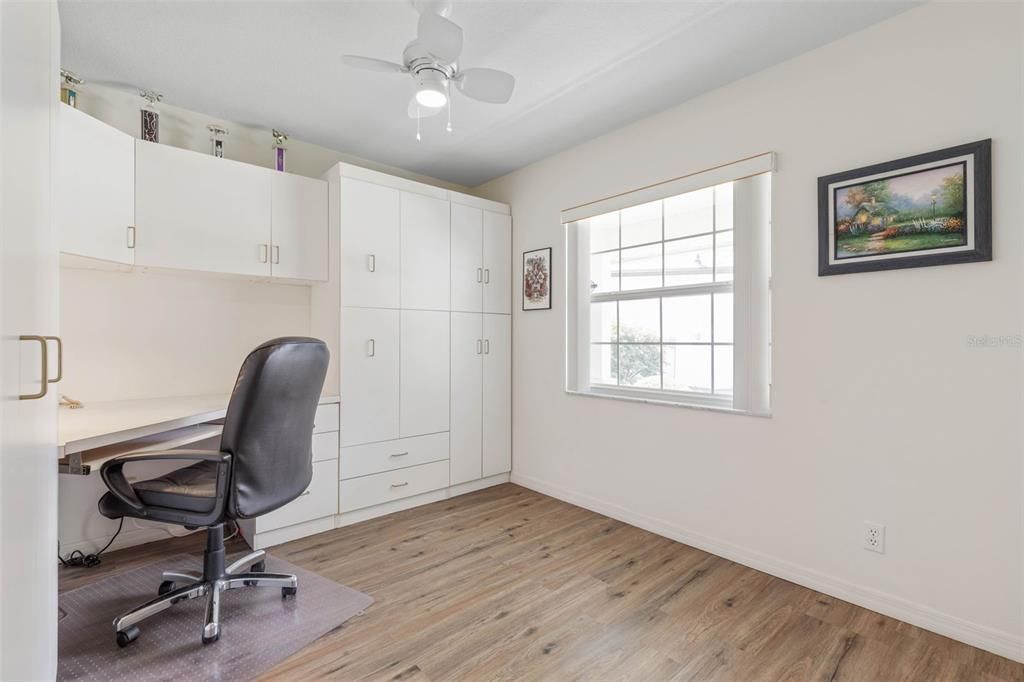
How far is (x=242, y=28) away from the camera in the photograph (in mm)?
2111

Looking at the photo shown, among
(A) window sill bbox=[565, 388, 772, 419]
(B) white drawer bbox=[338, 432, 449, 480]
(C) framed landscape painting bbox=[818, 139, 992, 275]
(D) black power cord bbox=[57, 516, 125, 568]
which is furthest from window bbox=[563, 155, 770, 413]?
(D) black power cord bbox=[57, 516, 125, 568]

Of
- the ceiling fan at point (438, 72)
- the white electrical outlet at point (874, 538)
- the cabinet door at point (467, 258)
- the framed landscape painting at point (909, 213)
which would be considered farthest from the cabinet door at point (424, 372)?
the white electrical outlet at point (874, 538)

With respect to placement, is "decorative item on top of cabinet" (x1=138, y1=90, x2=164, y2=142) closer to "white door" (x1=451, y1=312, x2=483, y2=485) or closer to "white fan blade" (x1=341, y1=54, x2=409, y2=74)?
"white fan blade" (x1=341, y1=54, x2=409, y2=74)

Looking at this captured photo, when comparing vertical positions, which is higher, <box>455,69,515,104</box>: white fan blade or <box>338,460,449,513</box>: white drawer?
<box>455,69,515,104</box>: white fan blade

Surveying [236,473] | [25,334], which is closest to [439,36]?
[25,334]

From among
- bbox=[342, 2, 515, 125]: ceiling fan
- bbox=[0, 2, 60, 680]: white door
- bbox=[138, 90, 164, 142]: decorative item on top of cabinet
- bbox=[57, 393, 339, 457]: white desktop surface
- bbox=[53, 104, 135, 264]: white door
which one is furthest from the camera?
bbox=[138, 90, 164, 142]: decorative item on top of cabinet

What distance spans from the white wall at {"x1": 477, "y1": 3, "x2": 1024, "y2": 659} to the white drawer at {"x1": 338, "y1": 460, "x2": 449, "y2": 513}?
1.44 metres

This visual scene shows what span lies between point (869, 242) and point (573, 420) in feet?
6.61

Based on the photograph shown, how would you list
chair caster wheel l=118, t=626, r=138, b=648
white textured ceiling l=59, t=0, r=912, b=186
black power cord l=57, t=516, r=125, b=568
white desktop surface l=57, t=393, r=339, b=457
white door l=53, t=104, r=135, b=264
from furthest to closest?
black power cord l=57, t=516, r=125, b=568 → white door l=53, t=104, r=135, b=264 → white textured ceiling l=59, t=0, r=912, b=186 → chair caster wheel l=118, t=626, r=138, b=648 → white desktop surface l=57, t=393, r=339, b=457

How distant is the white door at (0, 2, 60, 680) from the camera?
781mm

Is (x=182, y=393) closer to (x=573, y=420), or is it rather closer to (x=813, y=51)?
(x=573, y=420)

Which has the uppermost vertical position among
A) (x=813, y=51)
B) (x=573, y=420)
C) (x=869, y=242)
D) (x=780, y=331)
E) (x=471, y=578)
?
(x=813, y=51)

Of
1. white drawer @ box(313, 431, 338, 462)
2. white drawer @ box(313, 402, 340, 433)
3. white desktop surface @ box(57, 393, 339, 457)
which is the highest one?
white desktop surface @ box(57, 393, 339, 457)

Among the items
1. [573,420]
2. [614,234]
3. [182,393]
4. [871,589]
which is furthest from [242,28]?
[871,589]
